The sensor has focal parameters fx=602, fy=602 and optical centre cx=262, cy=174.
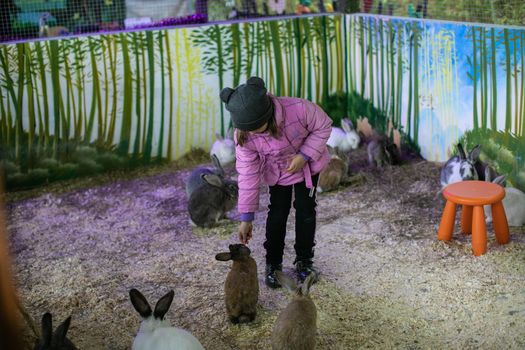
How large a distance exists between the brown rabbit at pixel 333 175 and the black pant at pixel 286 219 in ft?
5.21

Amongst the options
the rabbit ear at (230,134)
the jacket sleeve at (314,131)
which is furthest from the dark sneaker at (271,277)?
the rabbit ear at (230,134)

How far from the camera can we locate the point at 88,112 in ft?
18.5

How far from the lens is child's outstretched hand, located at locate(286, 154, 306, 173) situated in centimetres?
307

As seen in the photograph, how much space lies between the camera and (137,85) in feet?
18.9

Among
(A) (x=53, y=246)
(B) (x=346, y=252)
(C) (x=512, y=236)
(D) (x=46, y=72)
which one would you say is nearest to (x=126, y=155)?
(D) (x=46, y=72)

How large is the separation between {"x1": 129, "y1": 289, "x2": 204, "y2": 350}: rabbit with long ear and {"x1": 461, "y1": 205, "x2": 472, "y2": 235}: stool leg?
7.20ft

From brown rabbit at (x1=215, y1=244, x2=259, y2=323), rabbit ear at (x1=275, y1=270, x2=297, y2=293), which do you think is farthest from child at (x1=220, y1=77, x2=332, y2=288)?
rabbit ear at (x1=275, y1=270, x2=297, y2=293)

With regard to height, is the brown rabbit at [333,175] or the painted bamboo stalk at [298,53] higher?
the painted bamboo stalk at [298,53]

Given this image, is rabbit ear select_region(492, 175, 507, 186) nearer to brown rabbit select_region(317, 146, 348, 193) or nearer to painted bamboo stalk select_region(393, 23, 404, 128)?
brown rabbit select_region(317, 146, 348, 193)

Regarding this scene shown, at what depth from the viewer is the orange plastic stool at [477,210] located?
362cm

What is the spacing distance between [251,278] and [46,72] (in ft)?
11.2

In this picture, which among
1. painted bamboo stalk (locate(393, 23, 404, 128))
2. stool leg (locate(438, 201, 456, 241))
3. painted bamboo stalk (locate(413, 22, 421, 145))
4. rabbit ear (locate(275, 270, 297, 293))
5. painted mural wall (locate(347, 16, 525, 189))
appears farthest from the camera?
painted bamboo stalk (locate(393, 23, 404, 128))

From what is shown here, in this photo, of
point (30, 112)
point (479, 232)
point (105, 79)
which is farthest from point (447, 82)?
point (30, 112)

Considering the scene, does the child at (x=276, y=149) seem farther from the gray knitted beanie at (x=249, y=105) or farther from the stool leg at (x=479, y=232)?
the stool leg at (x=479, y=232)
